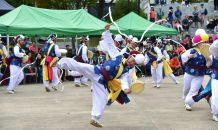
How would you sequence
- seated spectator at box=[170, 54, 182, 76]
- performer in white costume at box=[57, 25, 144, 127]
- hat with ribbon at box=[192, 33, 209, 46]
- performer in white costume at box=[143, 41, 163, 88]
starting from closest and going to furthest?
performer in white costume at box=[57, 25, 144, 127] → hat with ribbon at box=[192, 33, 209, 46] → performer in white costume at box=[143, 41, 163, 88] → seated spectator at box=[170, 54, 182, 76]

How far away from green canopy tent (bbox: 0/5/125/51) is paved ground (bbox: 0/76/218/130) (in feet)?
13.7

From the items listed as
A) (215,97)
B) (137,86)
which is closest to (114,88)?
(137,86)

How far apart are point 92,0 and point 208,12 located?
34.9 ft

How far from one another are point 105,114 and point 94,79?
1.51m

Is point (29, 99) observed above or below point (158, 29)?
below

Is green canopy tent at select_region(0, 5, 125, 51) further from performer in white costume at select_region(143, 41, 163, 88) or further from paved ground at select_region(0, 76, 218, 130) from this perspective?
paved ground at select_region(0, 76, 218, 130)

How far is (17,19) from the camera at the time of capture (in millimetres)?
12445

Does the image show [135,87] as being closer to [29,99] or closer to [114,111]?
[114,111]

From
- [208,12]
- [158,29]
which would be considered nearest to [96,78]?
[158,29]

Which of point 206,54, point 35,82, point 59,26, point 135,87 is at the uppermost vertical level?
point 59,26

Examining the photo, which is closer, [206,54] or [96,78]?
[96,78]

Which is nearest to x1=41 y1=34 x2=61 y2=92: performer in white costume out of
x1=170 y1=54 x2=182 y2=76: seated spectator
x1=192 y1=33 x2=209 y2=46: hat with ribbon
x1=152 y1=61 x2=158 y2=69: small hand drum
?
x1=152 y1=61 x2=158 y2=69: small hand drum

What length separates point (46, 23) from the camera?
12898 mm

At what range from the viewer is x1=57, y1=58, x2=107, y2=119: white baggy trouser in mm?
4789
